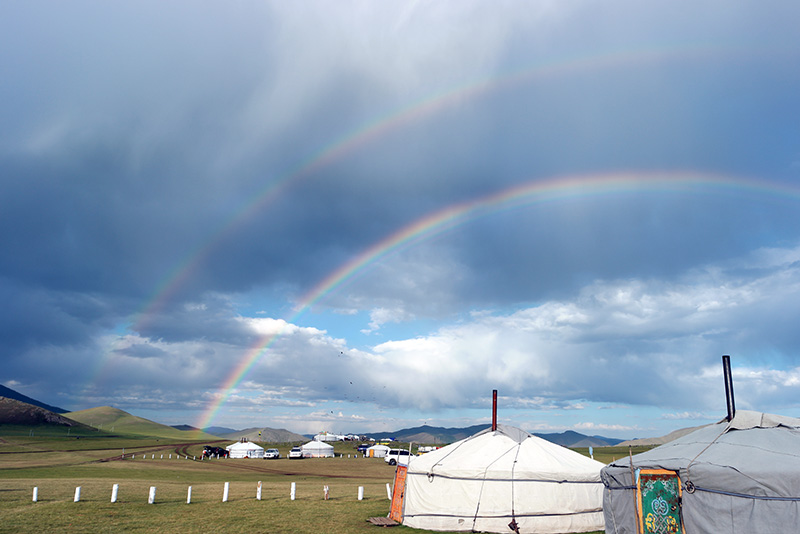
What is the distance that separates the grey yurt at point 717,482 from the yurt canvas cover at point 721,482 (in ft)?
0.07

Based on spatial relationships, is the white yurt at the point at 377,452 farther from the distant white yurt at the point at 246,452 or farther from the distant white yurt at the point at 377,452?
the distant white yurt at the point at 246,452

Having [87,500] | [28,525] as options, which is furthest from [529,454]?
[87,500]

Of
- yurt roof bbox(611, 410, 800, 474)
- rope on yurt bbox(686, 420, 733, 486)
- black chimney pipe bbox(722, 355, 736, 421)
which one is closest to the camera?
yurt roof bbox(611, 410, 800, 474)

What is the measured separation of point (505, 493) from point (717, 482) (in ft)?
25.7

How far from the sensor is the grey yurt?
13.6m

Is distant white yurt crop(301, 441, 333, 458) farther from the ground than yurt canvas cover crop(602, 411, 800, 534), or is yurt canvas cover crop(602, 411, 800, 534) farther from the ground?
yurt canvas cover crop(602, 411, 800, 534)

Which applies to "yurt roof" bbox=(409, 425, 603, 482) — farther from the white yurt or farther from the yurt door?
the white yurt

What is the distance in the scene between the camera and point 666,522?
1552 cm

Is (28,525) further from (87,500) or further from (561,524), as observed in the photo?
(561,524)

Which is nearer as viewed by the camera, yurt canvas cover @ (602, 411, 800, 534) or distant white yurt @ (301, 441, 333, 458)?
yurt canvas cover @ (602, 411, 800, 534)

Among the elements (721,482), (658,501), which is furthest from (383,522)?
(721,482)

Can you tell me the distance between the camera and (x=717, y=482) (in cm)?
1445

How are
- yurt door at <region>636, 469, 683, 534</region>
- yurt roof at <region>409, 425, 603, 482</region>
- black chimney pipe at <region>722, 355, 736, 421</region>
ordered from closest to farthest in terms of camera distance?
yurt door at <region>636, 469, 683, 534</region>, black chimney pipe at <region>722, 355, 736, 421</region>, yurt roof at <region>409, 425, 603, 482</region>

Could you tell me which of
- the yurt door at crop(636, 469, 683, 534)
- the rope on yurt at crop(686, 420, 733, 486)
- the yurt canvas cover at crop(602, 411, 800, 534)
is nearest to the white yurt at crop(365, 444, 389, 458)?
the yurt canvas cover at crop(602, 411, 800, 534)
